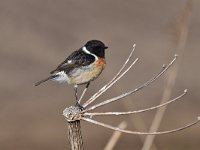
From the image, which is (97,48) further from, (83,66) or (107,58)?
(107,58)

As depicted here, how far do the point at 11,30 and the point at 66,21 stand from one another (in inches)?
53.3

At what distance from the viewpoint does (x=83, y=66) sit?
5.77 metres

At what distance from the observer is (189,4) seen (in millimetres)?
5164

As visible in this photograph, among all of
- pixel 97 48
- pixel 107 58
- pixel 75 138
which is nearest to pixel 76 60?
pixel 97 48

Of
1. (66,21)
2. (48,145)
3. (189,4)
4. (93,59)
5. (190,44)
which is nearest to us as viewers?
(189,4)

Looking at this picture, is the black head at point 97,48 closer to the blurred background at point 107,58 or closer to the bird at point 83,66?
the bird at point 83,66

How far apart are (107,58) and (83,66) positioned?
13.8m

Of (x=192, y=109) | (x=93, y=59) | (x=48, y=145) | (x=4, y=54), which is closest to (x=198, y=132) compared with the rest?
(x=192, y=109)

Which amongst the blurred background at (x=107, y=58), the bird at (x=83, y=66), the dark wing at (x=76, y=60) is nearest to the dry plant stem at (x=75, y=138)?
the bird at (x=83, y=66)

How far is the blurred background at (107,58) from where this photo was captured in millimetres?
17734

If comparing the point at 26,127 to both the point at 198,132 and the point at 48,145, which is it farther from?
the point at 198,132

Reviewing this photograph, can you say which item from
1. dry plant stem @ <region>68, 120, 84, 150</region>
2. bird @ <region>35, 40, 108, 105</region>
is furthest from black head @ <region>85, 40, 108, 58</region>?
dry plant stem @ <region>68, 120, 84, 150</region>

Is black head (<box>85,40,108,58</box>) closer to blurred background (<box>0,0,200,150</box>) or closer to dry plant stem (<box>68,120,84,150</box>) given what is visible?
dry plant stem (<box>68,120,84,150</box>)

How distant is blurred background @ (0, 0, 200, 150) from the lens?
1773cm
